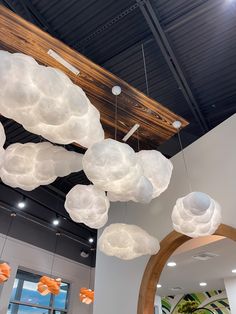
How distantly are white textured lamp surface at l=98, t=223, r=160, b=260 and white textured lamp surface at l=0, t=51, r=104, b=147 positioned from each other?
1.21m

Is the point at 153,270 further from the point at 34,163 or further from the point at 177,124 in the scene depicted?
the point at 34,163

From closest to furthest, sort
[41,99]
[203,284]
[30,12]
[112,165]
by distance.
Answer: [41,99] → [112,165] → [30,12] → [203,284]

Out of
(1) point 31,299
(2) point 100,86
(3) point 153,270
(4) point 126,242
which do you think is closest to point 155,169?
(4) point 126,242

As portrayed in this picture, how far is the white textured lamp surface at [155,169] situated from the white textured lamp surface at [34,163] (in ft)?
1.62

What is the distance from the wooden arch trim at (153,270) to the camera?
117 inches

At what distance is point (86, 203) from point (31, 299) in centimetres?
680

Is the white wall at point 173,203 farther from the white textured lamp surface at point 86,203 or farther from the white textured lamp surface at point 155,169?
the white textured lamp surface at point 86,203

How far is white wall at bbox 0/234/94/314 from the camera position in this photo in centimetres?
623

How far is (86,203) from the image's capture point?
196 centimetres

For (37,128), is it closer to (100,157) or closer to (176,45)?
(100,157)

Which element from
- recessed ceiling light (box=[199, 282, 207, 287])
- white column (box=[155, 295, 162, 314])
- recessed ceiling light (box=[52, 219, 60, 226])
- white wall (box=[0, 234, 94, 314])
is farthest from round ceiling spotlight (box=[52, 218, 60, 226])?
recessed ceiling light (box=[199, 282, 207, 287])

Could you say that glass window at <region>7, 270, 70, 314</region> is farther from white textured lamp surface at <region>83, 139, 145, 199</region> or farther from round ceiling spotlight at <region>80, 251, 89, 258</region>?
white textured lamp surface at <region>83, 139, 145, 199</region>

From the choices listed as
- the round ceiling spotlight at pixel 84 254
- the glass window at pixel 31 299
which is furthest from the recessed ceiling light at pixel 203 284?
the round ceiling spotlight at pixel 84 254

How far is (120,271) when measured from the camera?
354 cm
